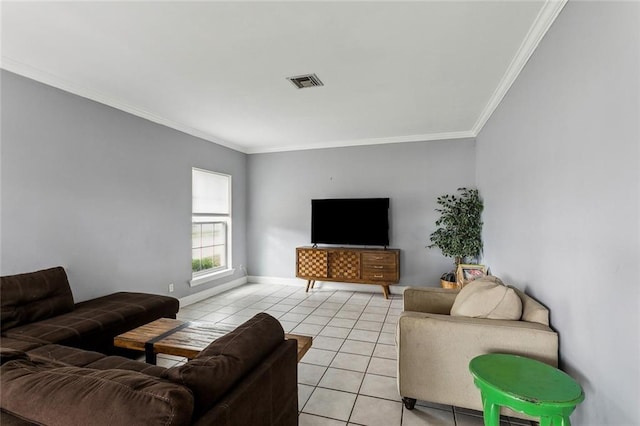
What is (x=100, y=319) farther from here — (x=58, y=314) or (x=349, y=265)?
(x=349, y=265)

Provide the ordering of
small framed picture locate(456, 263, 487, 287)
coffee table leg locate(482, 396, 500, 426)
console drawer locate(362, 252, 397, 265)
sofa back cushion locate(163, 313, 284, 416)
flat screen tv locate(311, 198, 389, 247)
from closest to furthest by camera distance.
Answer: sofa back cushion locate(163, 313, 284, 416)
coffee table leg locate(482, 396, 500, 426)
small framed picture locate(456, 263, 487, 287)
console drawer locate(362, 252, 397, 265)
flat screen tv locate(311, 198, 389, 247)

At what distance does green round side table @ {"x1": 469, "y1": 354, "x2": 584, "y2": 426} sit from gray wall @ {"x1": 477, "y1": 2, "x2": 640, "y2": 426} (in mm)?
198

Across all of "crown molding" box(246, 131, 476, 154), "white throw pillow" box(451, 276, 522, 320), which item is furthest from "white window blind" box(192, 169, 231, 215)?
"white throw pillow" box(451, 276, 522, 320)

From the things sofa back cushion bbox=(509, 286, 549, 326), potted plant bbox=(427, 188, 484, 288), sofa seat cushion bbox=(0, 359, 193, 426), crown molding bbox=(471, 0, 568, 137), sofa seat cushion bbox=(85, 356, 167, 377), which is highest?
crown molding bbox=(471, 0, 568, 137)

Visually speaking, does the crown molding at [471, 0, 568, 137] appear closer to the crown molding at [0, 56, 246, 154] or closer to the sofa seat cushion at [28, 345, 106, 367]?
the sofa seat cushion at [28, 345, 106, 367]

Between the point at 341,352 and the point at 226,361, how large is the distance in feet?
6.65

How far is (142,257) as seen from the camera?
3775 mm

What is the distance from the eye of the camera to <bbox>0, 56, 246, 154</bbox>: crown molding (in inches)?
102

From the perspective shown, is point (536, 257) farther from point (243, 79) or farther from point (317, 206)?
point (317, 206)

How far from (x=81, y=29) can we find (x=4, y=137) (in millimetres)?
1231

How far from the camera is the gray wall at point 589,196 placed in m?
1.23

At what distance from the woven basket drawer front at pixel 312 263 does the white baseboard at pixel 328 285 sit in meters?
0.50

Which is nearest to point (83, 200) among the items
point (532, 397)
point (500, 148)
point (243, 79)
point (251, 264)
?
point (243, 79)

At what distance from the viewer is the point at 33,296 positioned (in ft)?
8.05
